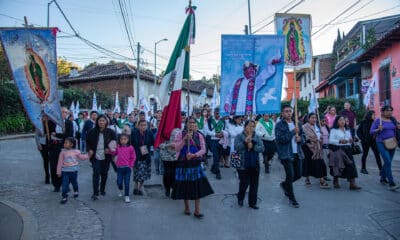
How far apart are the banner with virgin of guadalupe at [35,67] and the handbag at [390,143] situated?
7118 mm

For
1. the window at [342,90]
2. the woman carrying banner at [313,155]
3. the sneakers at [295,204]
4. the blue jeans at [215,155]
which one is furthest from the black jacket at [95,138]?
the window at [342,90]

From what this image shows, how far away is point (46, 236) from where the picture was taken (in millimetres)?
4965

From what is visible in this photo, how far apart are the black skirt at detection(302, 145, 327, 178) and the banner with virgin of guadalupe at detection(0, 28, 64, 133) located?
5.55 meters

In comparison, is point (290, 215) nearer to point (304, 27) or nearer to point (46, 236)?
point (46, 236)

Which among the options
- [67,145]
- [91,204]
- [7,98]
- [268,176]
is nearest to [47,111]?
[67,145]

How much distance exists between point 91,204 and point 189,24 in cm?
393

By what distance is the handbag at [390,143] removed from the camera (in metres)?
7.87

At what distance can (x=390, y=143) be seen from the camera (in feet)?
25.9

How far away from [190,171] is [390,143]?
15.9ft

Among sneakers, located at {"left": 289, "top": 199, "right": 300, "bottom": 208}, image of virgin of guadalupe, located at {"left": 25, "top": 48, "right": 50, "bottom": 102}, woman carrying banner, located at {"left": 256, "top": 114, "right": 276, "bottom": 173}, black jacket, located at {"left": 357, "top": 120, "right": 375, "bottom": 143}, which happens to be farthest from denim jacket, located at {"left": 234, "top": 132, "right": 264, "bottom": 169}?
black jacket, located at {"left": 357, "top": 120, "right": 375, "bottom": 143}

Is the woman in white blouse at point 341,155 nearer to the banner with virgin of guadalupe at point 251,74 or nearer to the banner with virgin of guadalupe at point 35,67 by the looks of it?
the banner with virgin of guadalupe at point 251,74

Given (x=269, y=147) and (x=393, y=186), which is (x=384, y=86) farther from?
(x=393, y=186)

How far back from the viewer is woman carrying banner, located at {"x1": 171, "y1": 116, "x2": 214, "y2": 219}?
19.4ft

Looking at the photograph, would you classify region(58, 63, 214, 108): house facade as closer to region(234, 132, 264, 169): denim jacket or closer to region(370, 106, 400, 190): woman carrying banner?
region(370, 106, 400, 190): woman carrying banner
